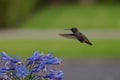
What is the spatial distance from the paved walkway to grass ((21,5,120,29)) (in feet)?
3.37

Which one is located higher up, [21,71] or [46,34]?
[46,34]

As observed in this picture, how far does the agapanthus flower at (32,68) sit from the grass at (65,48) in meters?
9.63

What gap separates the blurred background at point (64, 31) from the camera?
42.8 feet

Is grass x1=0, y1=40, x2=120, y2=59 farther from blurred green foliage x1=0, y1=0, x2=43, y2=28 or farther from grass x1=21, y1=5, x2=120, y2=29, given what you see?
blurred green foliage x1=0, y1=0, x2=43, y2=28

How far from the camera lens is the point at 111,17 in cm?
1933

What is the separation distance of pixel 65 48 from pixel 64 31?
1.69 metres

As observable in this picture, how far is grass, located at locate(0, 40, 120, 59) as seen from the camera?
13.6 meters

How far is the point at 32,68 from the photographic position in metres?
3.56

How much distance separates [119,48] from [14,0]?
538 cm

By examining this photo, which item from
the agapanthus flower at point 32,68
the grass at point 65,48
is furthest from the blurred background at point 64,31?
the agapanthus flower at point 32,68

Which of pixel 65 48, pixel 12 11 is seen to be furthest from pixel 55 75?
pixel 12 11

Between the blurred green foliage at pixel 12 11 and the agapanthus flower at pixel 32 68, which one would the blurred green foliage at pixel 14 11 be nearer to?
the blurred green foliage at pixel 12 11

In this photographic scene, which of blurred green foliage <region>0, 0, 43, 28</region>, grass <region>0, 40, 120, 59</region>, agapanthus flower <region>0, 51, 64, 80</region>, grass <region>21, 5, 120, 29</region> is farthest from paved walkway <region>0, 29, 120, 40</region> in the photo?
agapanthus flower <region>0, 51, 64, 80</region>

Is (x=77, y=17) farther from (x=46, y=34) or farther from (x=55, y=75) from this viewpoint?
(x=55, y=75)
